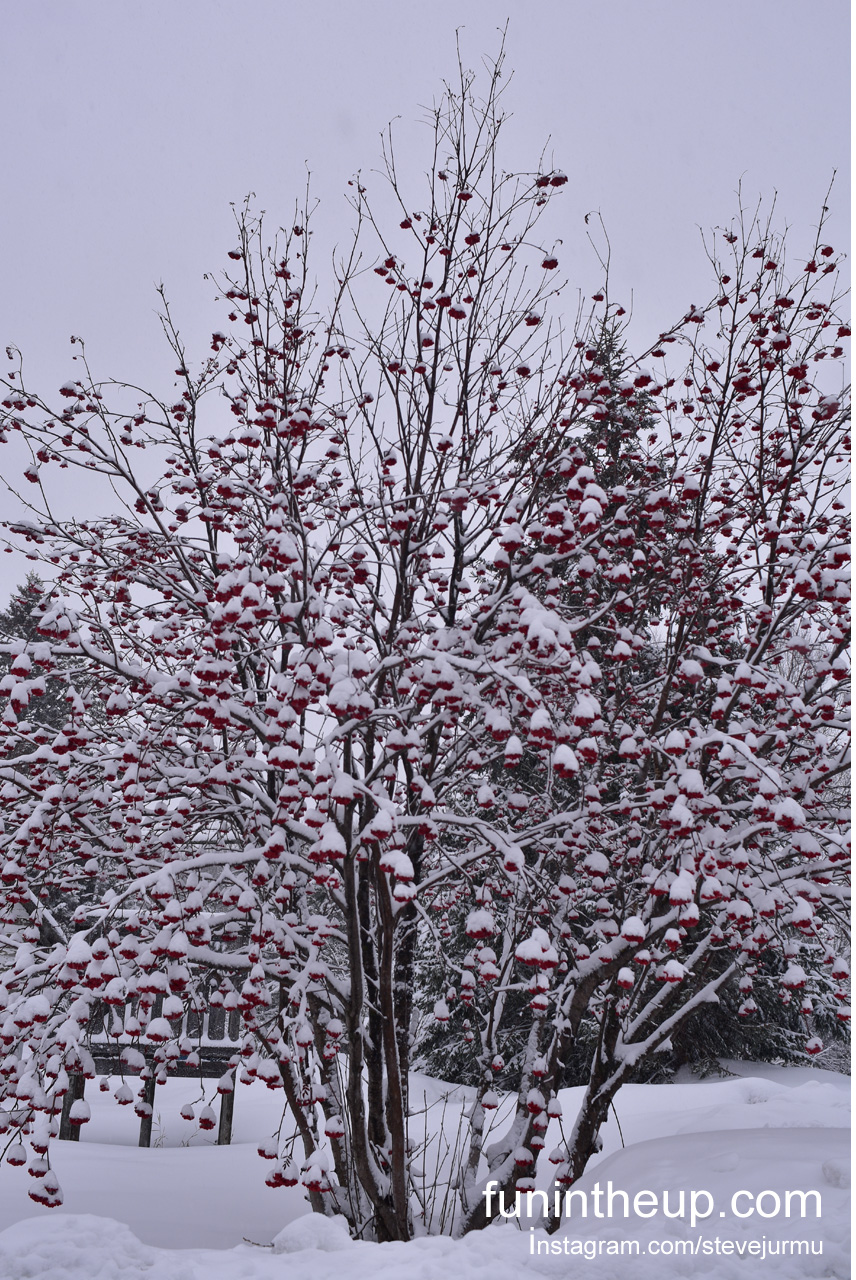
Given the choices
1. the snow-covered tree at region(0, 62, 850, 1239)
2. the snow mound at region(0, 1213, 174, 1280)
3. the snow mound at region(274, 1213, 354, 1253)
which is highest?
the snow-covered tree at region(0, 62, 850, 1239)

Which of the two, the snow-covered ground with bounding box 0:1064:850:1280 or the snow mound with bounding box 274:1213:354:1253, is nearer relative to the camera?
Result: the snow-covered ground with bounding box 0:1064:850:1280

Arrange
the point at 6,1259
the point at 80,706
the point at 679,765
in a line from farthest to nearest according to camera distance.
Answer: the point at 80,706 → the point at 679,765 → the point at 6,1259

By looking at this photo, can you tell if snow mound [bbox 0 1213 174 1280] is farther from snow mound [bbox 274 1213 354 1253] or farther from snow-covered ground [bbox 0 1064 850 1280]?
snow mound [bbox 274 1213 354 1253]

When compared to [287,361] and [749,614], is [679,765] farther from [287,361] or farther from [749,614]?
[287,361]

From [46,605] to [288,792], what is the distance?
2.08 metres

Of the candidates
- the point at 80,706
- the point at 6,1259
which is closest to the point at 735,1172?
the point at 6,1259

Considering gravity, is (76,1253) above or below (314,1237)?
above

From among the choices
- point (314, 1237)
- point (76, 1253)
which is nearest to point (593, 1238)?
point (314, 1237)

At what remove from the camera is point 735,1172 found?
4.25m

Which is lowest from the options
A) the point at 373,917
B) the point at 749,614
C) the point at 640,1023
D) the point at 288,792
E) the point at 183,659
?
the point at 640,1023

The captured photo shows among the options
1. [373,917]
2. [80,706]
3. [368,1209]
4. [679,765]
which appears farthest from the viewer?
[373,917]

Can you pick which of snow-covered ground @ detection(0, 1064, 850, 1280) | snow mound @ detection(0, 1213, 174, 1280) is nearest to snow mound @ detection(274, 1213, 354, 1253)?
snow-covered ground @ detection(0, 1064, 850, 1280)

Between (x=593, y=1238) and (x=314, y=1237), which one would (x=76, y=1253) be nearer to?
(x=314, y=1237)

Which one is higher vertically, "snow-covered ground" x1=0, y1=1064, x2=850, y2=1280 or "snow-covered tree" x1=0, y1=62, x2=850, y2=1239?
"snow-covered tree" x1=0, y1=62, x2=850, y2=1239
